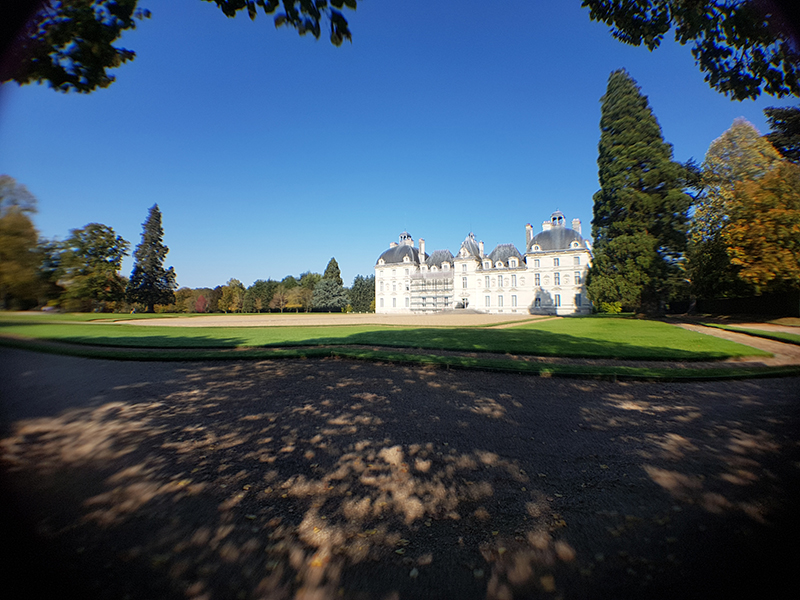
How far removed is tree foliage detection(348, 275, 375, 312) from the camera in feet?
223

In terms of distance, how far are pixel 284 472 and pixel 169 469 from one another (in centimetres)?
115

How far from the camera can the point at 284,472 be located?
322 centimetres

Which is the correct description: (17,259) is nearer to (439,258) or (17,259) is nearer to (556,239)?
(556,239)

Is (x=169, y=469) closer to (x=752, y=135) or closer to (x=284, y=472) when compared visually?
(x=284, y=472)

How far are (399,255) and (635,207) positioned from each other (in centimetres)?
4082

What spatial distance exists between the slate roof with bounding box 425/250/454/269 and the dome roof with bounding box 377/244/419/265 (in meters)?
3.01

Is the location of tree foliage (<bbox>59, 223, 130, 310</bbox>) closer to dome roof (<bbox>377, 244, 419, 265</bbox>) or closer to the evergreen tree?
dome roof (<bbox>377, 244, 419, 265</bbox>)

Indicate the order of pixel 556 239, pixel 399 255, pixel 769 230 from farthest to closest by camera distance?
pixel 399 255 < pixel 556 239 < pixel 769 230

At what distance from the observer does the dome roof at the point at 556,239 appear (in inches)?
1823

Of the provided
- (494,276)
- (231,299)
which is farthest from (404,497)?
(231,299)

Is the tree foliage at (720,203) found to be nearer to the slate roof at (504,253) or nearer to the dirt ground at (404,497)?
the dirt ground at (404,497)

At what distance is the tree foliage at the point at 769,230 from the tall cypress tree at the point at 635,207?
583cm

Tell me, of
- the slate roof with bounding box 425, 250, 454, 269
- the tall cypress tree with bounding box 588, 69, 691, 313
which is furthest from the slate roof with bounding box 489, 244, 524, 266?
the tall cypress tree with bounding box 588, 69, 691, 313

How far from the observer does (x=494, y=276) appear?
168 feet
